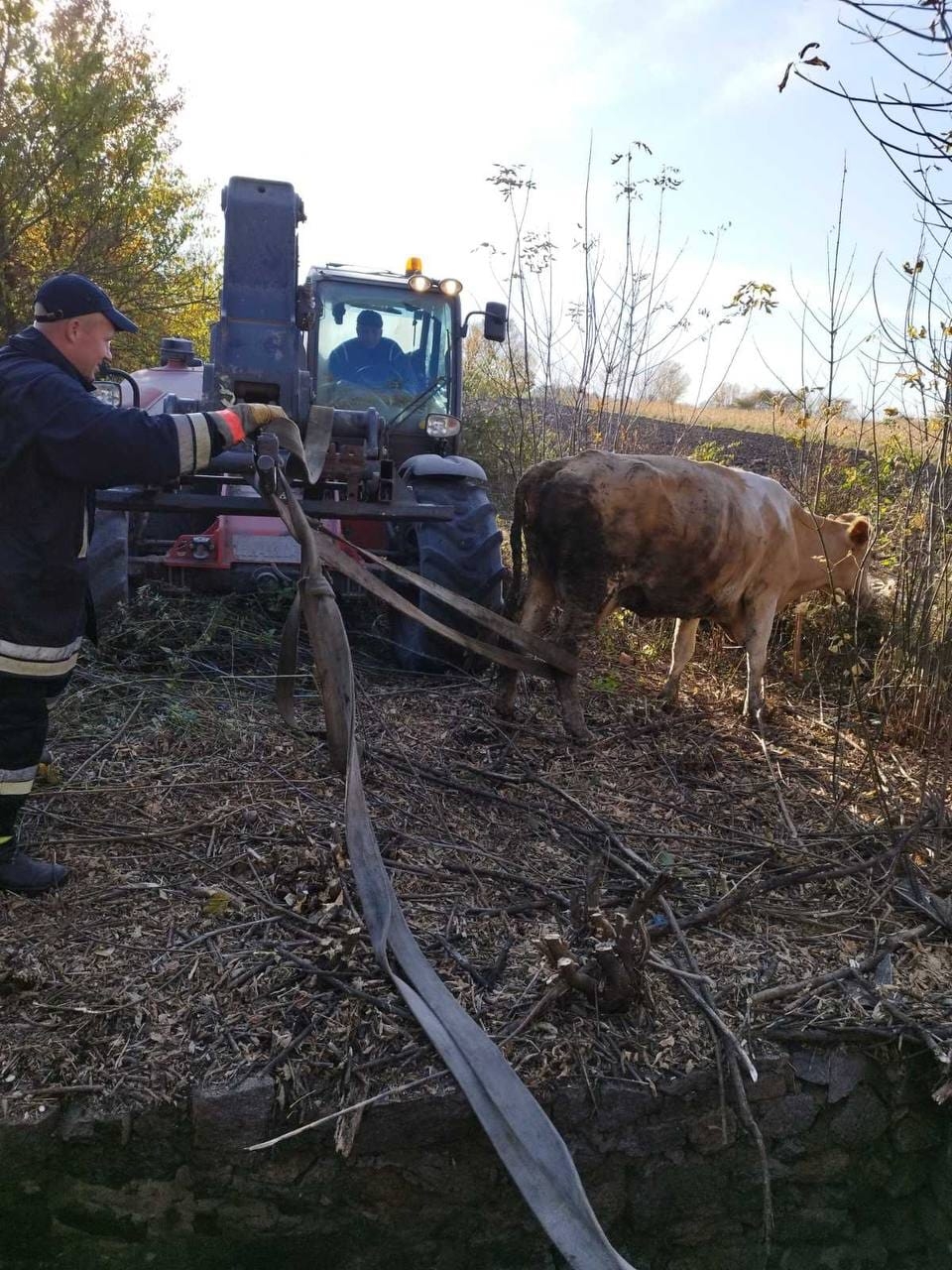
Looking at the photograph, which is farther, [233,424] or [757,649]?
→ [757,649]

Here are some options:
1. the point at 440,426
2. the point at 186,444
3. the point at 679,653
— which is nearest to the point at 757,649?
the point at 679,653

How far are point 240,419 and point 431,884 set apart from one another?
180 centimetres

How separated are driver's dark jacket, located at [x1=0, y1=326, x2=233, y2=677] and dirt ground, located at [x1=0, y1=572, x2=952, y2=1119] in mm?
916

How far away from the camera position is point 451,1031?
8.54 feet

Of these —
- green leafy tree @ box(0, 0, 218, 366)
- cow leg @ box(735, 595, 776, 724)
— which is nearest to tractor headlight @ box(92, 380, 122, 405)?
cow leg @ box(735, 595, 776, 724)

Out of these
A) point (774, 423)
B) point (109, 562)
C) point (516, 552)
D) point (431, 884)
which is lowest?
point (431, 884)

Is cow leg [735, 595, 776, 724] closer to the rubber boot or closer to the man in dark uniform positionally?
the man in dark uniform

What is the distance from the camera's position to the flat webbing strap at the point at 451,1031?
83.6 inches

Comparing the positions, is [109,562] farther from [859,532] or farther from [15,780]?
[859,532]

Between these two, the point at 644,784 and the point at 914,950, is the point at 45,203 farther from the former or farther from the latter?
the point at 914,950

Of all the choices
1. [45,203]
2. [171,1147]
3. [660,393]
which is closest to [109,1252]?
[171,1147]

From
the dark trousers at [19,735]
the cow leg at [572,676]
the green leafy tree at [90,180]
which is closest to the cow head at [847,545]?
the cow leg at [572,676]

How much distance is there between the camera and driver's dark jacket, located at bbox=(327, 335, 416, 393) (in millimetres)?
6875

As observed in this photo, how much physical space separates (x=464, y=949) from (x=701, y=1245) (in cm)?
111
